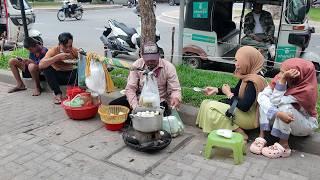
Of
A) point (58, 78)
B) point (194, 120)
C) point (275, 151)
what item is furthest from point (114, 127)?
point (275, 151)

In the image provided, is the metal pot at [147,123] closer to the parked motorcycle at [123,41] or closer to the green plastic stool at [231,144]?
the green plastic stool at [231,144]

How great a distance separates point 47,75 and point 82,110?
1.06 meters

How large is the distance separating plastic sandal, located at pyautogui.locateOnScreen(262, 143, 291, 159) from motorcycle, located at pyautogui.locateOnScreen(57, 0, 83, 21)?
16.8 metres

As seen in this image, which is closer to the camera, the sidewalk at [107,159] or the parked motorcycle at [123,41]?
the sidewalk at [107,159]

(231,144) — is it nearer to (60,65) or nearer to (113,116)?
(113,116)

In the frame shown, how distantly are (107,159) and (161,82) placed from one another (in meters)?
1.13

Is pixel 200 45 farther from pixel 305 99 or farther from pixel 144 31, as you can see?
pixel 305 99

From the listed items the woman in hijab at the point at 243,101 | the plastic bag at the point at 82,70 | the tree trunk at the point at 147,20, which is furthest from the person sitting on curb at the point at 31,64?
the woman in hijab at the point at 243,101

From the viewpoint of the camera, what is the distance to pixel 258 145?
145 inches

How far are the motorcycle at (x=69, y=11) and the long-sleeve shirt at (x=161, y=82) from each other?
15554mm

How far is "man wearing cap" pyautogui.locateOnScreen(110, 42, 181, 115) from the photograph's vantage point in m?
4.07

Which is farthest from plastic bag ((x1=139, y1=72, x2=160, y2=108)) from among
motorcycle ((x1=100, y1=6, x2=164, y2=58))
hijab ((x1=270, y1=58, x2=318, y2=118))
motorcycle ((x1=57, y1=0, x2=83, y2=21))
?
motorcycle ((x1=57, y1=0, x2=83, y2=21))

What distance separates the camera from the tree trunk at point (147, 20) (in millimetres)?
5086

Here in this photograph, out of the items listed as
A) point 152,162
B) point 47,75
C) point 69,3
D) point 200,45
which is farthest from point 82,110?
point 69,3
